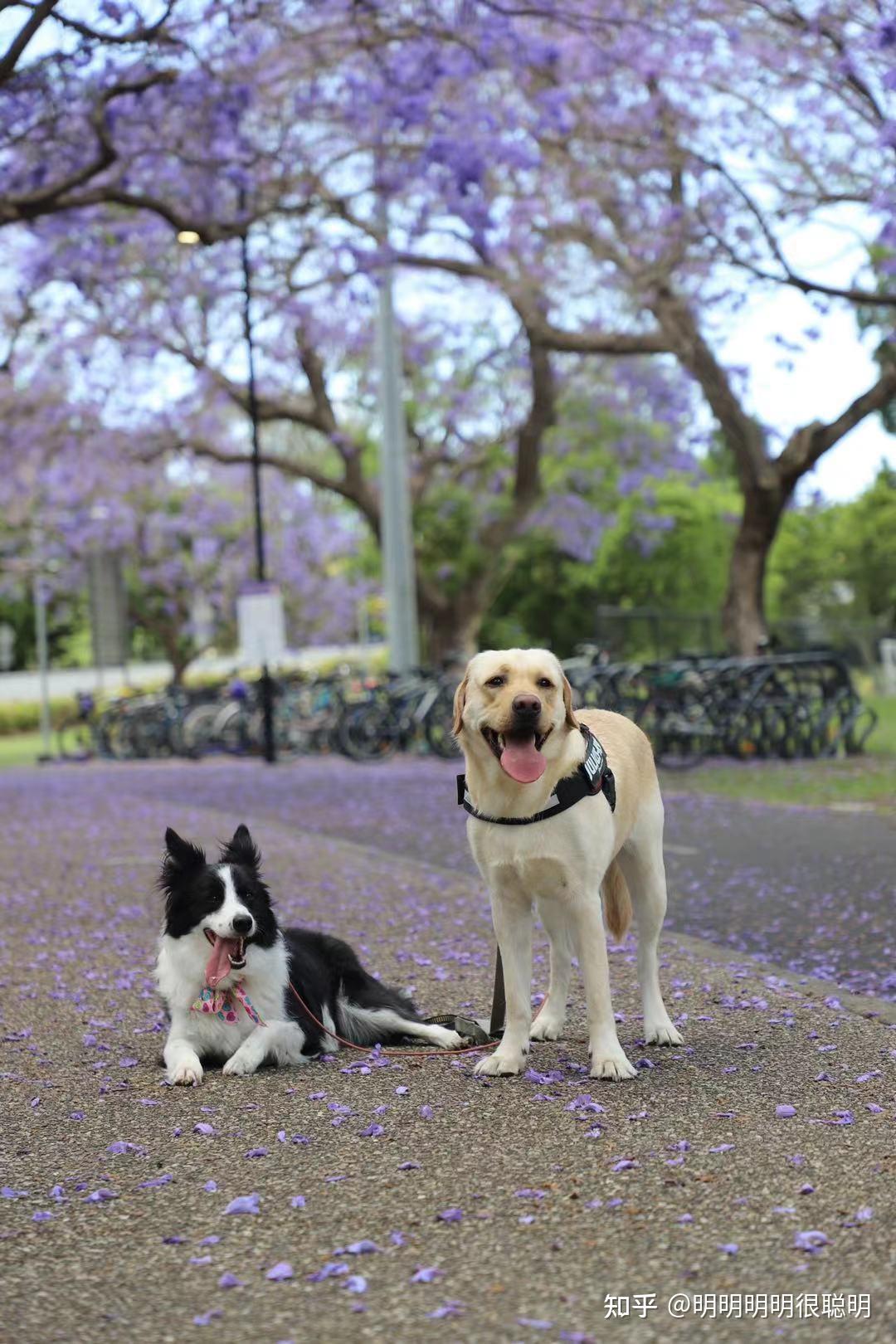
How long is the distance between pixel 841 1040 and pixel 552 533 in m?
28.8

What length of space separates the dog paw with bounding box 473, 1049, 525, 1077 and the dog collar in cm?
75

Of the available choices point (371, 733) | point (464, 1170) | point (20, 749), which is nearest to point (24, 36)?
point (464, 1170)

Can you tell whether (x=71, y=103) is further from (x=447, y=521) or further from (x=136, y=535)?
(x=136, y=535)

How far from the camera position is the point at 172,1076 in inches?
201

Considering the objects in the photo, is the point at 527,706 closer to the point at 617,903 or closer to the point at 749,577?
the point at 617,903

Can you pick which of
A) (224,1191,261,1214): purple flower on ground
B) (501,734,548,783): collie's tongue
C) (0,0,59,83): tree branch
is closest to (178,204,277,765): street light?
(0,0,59,83): tree branch

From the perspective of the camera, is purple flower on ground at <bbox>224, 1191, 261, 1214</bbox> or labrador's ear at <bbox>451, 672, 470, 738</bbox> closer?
purple flower on ground at <bbox>224, 1191, 261, 1214</bbox>

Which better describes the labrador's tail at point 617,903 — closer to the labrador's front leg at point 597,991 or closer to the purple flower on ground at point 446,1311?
the labrador's front leg at point 597,991

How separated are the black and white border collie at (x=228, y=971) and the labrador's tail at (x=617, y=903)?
0.69 metres

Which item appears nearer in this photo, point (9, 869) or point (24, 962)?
point (24, 962)

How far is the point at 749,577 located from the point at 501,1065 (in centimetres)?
1645

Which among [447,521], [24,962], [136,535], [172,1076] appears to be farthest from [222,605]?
[172,1076]

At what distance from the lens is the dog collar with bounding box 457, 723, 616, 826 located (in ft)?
15.7

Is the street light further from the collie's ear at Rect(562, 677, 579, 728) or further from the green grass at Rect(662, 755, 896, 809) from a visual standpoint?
the collie's ear at Rect(562, 677, 579, 728)
